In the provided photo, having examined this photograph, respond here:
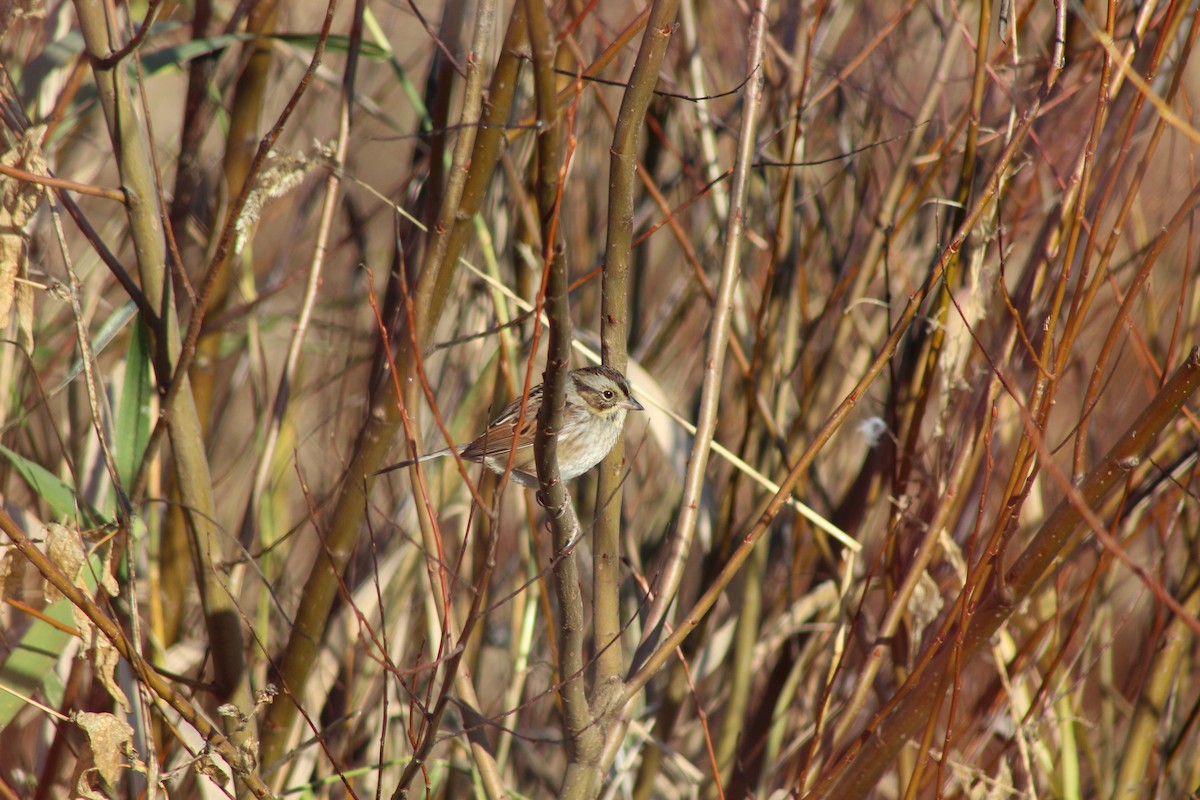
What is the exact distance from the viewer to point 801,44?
10.4 ft

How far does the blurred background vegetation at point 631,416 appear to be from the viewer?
2014 millimetres

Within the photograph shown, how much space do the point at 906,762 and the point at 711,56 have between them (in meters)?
2.54

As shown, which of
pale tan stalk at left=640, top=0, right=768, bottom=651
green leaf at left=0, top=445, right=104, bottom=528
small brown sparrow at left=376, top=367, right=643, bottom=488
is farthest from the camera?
small brown sparrow at left=376, top=367, right=643, bottom=488

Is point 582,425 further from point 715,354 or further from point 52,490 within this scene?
point 52,490

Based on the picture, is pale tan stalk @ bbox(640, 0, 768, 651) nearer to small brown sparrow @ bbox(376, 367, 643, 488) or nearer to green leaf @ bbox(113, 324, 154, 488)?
small brown sparrow @ bbox(376, 367, 643, 488)

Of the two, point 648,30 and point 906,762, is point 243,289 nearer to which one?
point 648,30

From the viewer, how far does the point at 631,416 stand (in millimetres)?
4523

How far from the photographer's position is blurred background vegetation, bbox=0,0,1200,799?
2014 millimetres

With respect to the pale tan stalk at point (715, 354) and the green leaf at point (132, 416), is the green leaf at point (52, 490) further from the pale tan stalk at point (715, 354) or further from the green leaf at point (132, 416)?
the pale tan stalk at point (715, 354)

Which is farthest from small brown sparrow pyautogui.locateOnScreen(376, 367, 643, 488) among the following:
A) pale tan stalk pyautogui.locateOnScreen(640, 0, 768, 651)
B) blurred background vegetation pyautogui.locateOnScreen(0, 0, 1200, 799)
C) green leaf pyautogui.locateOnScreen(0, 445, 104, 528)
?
green leaf pyautogui.locateOnScreen(0, 445, 104, 528)

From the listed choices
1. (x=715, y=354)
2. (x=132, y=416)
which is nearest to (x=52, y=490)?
(x=132, y=416)

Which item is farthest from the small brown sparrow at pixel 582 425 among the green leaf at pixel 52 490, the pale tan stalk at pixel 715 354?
the green leaf at pixel 52 490

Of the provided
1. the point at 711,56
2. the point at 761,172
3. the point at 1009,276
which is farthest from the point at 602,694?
the point at 1009,276

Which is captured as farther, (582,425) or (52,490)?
(582,425)
